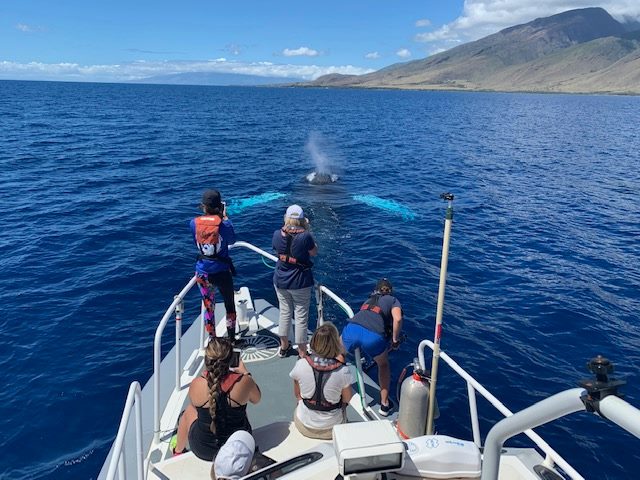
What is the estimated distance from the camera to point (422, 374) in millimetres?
7281

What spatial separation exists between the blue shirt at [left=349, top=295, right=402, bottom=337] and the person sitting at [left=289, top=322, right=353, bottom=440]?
169 centimetres

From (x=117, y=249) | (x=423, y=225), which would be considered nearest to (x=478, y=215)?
(x=423, y=225)

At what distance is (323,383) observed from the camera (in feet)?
21.3

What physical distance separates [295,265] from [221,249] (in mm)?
1463

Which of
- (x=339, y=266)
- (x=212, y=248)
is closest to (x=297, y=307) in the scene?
(x=212, y=248)

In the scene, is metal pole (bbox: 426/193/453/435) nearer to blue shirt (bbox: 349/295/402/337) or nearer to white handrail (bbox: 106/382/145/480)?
blue shirt (bbox: 349/295/402/337)

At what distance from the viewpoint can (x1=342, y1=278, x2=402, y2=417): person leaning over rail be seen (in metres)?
8.08

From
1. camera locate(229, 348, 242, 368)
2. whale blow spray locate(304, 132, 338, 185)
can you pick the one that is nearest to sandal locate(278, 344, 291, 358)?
camera locate(229, 348, 242, 368)

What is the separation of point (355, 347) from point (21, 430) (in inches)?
324

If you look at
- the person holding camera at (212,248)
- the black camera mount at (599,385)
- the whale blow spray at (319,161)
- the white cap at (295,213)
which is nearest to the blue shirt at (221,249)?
the person holding camera at (212,248)

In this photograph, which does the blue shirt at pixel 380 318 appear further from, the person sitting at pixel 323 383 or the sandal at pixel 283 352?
the sandal at pixel 283 352

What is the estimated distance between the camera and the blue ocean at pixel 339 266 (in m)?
11.7

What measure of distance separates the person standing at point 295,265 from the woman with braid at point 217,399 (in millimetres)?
2979

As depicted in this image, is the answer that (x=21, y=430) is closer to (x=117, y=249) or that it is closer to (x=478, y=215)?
(x=117, y=249)
